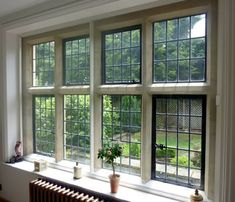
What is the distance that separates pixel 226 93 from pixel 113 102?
4.59ft

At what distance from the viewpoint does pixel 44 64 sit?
3453 millimetres

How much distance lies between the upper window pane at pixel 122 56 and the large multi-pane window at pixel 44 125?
3.73 ft

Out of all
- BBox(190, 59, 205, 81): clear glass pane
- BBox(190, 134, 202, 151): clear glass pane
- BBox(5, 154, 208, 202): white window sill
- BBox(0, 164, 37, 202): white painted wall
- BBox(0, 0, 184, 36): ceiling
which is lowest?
BBox(0, 164, 37, 202): white painted wall

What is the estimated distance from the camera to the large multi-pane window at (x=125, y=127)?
102 inches

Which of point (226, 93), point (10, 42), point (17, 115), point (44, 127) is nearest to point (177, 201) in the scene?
point (226, 93)

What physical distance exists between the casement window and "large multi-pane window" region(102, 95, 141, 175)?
12 millimetres

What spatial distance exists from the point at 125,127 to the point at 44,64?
5.72ft

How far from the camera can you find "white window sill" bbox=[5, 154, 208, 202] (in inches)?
87.7

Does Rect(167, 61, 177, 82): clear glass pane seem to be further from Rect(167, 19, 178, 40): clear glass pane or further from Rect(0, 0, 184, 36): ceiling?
Rect(0, 0, 184, 36): ceiling

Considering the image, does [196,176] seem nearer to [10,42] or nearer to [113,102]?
[113,102]

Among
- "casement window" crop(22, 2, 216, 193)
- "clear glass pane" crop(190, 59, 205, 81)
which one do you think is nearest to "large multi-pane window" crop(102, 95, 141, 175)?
"casement window" crop(22, 2, 216, 193)

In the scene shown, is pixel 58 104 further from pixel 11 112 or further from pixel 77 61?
pixel 11 112

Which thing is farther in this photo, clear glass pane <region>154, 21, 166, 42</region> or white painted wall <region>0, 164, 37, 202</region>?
white painted wall <region>0, 164, 37, 202</region>

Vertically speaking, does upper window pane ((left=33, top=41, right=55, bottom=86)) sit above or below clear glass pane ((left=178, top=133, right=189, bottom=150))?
above
